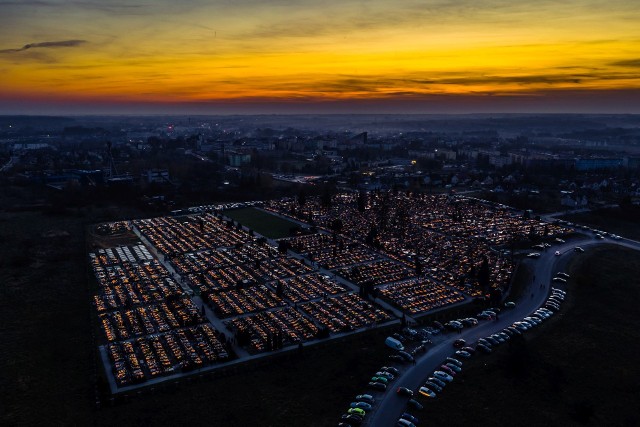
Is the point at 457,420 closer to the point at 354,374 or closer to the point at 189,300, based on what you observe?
the point at 354,374

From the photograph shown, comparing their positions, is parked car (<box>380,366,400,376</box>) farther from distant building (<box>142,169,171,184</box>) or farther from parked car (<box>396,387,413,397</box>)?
distant building (<box>142,169,171,184</box>)

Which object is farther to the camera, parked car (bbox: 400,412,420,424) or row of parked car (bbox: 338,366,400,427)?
row of parked car (bbox: 338,366,400,427)

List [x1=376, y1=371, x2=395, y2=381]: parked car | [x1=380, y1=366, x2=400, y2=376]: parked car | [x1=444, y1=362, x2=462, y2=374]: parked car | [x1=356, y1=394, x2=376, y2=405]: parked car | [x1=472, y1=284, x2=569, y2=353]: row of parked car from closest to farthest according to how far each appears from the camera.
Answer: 1. [x1=356, y1=394, x2=376, y2=405]: parked car
2. [x1=376, y1=371, x2=395, y2=381]: parked car
3. [x1=380, y1=366, x2=400, y2=376]: parked car
4. [x1=444, y1=362, x2=462, y2=374]: parked car
5. [x1=472, y1=284, x2=569, y2=353]: row of parked car

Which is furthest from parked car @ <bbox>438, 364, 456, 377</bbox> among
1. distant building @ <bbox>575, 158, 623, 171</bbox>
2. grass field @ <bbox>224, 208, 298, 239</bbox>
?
distant building @ <bbox>575, 158, 623, 171</bbox>

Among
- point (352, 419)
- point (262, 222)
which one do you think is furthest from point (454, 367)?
point (262, 222)

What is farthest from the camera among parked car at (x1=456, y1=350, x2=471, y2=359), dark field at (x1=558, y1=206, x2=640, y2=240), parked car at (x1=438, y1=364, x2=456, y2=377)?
dark field at (x1=558, y1=206, x2=640, y2=240)

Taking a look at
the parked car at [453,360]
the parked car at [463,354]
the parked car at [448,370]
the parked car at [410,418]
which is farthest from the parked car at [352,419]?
the parked car at [463,354]

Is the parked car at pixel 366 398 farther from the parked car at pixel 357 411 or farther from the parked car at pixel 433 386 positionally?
the parked car at pixel 433 386

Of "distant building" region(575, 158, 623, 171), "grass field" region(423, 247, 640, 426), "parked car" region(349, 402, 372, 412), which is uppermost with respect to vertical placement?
"parked car" region(349, 402, 372, 412)
